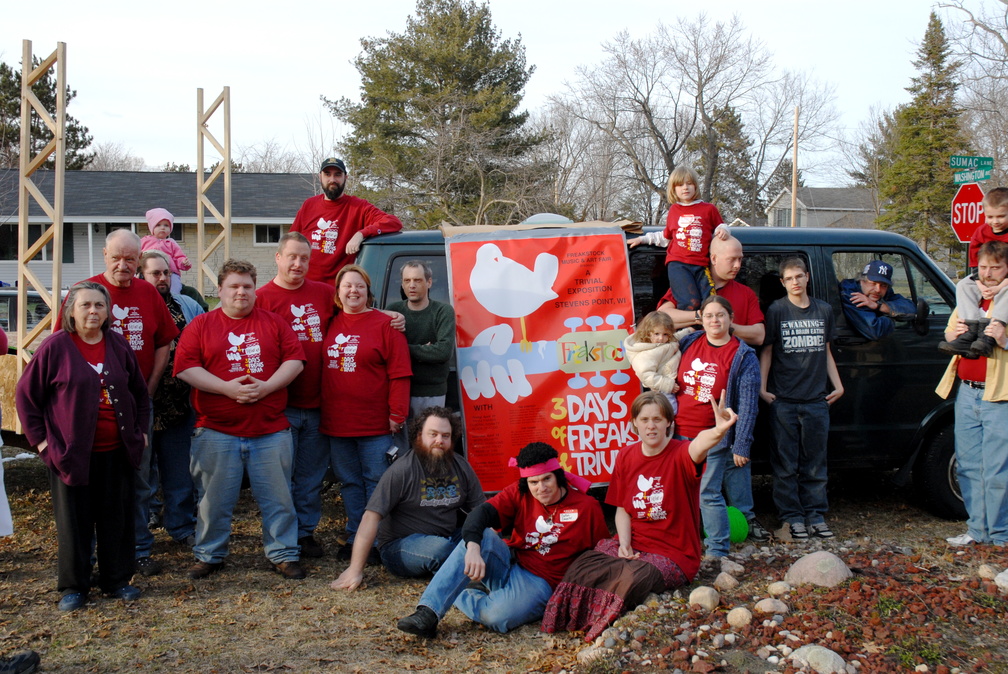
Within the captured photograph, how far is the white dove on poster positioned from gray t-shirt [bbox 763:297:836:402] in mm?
1384

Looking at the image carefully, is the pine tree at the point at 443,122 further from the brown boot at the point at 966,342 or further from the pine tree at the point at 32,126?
the brown boot at the point at 966,342

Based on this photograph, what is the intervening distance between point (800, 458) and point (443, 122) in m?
19.9

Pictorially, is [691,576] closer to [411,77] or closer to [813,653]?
[813,653]

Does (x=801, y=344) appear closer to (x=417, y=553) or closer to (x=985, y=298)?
(x=985, y=298)

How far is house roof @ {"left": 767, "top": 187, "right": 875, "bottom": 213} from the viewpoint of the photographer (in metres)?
45.7

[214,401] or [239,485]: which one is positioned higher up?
[214,401]

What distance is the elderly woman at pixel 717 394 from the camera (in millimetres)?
4523

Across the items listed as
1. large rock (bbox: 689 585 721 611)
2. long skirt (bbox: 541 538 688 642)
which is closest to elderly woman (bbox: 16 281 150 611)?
long skirt (bbox: 541 538 688 642)

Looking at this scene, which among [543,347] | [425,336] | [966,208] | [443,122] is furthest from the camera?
[443,122]

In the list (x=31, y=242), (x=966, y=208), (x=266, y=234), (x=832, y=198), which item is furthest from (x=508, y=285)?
(x=832, y=198)

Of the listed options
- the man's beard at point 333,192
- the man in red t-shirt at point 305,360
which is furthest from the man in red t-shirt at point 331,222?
the man in red t-shirt at point 305,360

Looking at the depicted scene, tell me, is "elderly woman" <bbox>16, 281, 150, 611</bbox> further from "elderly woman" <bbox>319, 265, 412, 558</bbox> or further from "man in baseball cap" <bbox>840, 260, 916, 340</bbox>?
"man in baseball cap" <bbox>840, 260, 916, 340</bbox>

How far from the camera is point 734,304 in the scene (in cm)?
487

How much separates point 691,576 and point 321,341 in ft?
8.11
